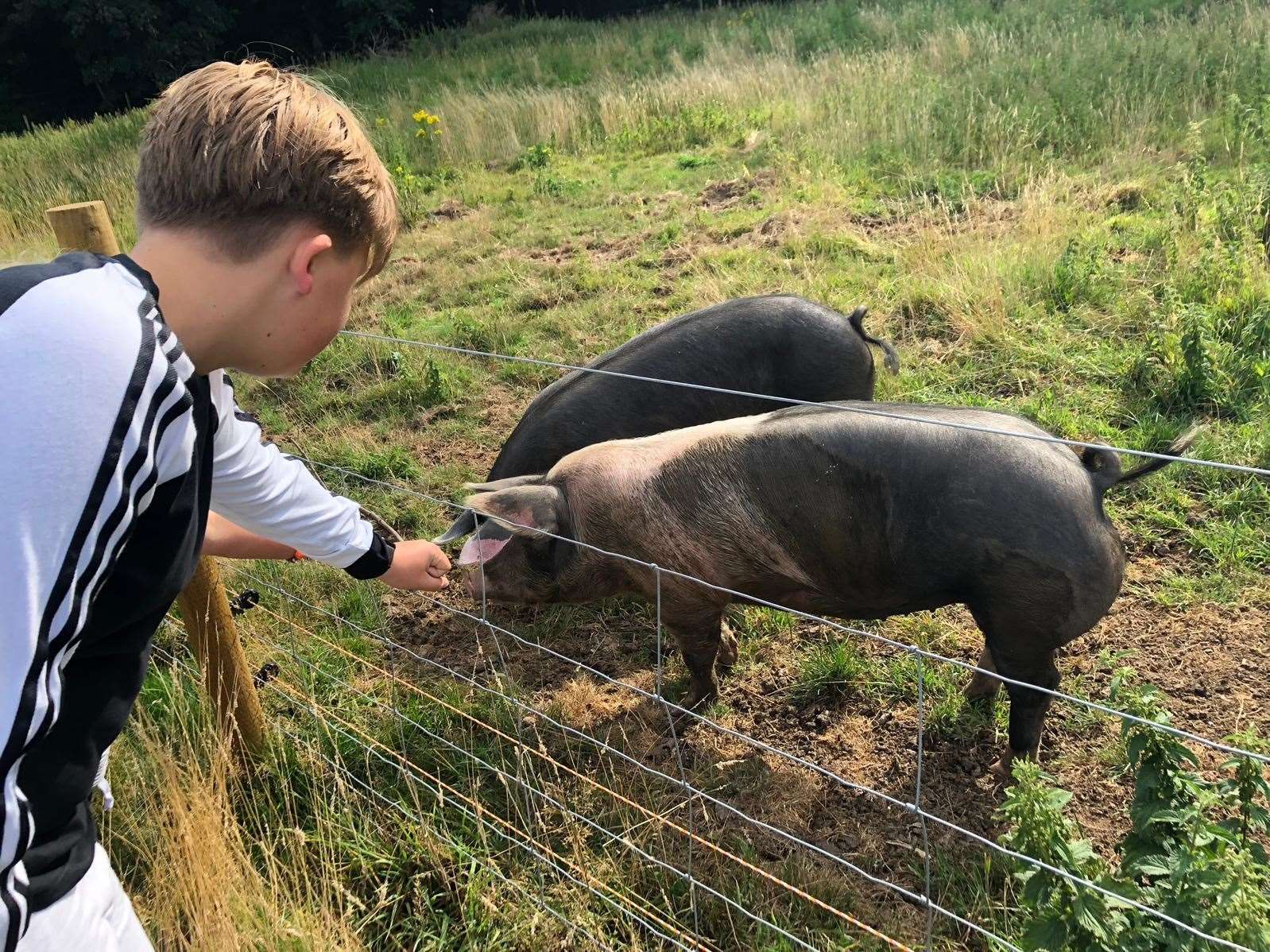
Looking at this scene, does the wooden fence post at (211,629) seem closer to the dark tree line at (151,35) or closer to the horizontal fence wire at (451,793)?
the horizontal fence wire at (451,793)

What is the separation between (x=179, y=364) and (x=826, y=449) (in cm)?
235

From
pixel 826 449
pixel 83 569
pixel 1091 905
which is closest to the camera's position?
pixel 83 569

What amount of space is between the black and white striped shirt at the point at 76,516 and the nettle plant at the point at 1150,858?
162 cm

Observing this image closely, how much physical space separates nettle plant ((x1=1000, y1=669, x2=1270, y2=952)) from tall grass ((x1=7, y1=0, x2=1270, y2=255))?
6.42m

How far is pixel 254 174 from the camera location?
1.40 m

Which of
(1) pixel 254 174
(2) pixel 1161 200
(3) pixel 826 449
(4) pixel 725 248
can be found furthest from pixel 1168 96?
(1) pixel 254 174

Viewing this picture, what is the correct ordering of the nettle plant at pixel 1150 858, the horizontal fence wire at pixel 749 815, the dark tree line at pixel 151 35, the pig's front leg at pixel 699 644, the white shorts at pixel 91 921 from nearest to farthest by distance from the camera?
the white shorts at pixel 91 921
the nettle plant at pixel 1150 858
the horizontal fence wire at pixel 749 815
the pig's front leg at pixel 699 644
the dark tree line at pixel 151 35

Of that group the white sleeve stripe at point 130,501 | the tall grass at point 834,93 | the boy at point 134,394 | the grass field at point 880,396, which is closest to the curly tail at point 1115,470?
the grass field at point 880,396

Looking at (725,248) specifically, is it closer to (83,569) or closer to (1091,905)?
(1091,905)

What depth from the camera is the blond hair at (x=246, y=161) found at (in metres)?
1.38

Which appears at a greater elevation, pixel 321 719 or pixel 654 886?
pixel 321 719

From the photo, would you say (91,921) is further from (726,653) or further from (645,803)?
(726,653)

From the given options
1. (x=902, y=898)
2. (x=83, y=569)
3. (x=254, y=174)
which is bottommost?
(x=902, y=898)

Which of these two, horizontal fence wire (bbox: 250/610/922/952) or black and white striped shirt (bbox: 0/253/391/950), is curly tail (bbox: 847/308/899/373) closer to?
horizontal fence wire (bbox: 250/610/922/952)
